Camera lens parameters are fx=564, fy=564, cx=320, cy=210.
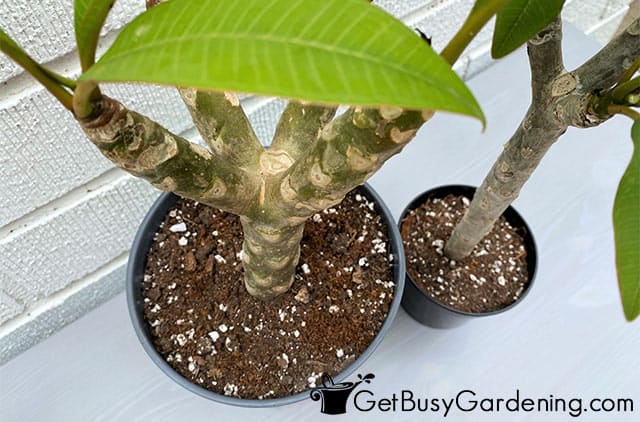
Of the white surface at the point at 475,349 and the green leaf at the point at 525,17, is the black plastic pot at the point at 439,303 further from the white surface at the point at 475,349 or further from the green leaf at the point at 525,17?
the green leaf at the point at 525,17

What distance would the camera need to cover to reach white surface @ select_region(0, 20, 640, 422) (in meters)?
0.80

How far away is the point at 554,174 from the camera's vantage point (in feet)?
3.32

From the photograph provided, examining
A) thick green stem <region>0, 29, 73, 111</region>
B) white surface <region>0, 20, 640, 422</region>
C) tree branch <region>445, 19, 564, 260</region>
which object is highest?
thick green stem <region>0, 29, 73, 111</region>

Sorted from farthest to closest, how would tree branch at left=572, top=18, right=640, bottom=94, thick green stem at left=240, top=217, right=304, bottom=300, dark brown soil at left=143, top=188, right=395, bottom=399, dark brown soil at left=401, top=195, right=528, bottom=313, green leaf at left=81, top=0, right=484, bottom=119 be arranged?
dark brown soil at left=401, top=195, right=528, bottom=313 < dark brown soil at left=143, top=188, right=395, bottom=399 < thick green stem at left=240, top=217, right=304, bottom=300 < tree branch at left=572, top=18, right=640, bottom=94 < green leaf at left=81, top=0, right=484, bottom=119

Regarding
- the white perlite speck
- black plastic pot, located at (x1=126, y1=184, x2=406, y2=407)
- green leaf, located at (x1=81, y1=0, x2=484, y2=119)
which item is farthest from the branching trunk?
the white perlite speck

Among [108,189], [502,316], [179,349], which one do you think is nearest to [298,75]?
[179,349]

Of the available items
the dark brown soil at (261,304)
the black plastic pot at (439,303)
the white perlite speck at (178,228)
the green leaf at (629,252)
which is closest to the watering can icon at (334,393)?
the dark brown soil at (261,304)

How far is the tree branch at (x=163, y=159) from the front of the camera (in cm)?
30

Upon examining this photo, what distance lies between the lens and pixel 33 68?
Result: 10.5 inches

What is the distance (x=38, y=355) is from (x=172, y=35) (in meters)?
0.77

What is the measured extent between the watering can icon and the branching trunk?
0.97ft

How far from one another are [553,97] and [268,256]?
0.31m

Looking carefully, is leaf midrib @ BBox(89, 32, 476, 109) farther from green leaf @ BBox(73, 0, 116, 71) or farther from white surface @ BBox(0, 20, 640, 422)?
white surface @ BBox(0, 20, 640, 422)

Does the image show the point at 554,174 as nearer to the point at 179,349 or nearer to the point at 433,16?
the point at 433,16
